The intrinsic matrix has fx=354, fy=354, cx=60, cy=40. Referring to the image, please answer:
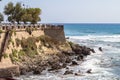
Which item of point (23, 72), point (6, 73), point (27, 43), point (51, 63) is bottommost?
point (51, 63)

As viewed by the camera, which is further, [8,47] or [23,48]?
[23,48]

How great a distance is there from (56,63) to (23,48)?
5920 mm

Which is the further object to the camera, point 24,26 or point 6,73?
point 24,26

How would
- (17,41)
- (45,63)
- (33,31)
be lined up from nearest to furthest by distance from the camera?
1. (45,63)
2. (17,41)
3. (33,31)

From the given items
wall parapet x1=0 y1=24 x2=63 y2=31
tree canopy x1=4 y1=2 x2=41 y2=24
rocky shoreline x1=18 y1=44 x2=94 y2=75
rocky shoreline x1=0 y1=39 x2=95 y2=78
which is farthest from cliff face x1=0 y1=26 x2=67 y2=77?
tree canopy x1=4 y1=2 x2=41 y2=24

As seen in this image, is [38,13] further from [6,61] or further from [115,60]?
[6,61]

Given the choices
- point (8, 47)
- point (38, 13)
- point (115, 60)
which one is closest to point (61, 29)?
point (38, 13)

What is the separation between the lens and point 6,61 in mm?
49469

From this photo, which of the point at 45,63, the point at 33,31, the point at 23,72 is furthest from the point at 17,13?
the point at 23,72

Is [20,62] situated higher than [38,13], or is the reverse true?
[38,13]

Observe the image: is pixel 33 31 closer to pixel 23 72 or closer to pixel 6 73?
pixel 23 72

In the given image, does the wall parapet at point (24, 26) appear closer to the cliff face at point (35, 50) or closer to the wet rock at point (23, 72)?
the cliff face at point (35, 50)

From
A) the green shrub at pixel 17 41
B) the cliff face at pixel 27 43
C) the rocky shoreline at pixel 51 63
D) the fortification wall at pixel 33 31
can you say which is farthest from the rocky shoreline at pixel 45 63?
the green shrub at pixel 17 41

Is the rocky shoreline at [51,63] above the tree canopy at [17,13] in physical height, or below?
below
